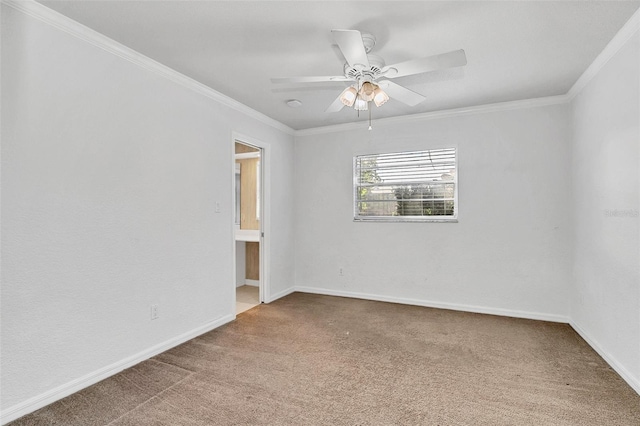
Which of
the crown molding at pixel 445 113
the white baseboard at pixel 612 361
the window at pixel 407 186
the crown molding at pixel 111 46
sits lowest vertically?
the white baseboard at pixel 612 361

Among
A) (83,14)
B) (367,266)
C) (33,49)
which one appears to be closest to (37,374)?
(33,49)

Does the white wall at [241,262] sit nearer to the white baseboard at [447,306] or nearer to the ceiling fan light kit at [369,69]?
the white baseboard at [447,306]

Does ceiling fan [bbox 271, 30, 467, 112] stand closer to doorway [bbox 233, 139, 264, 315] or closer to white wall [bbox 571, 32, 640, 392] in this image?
white wall [bbox 571, 32, 640, 392]

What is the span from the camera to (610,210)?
8.72 ft

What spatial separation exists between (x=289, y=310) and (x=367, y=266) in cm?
126

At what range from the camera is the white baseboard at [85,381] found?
1.97 metres

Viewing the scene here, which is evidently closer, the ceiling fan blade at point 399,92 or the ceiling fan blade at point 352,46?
the ceiling fan blade at point 352,46

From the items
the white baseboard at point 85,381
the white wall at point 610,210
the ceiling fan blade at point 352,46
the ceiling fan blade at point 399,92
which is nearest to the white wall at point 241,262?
the white baseboard at point 85,381

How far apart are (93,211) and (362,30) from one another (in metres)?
2.27

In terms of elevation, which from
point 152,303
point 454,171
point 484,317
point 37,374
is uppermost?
point 454,171

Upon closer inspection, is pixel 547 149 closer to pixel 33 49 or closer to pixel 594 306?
pixel 594 306

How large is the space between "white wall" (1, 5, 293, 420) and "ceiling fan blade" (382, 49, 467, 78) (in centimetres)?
200

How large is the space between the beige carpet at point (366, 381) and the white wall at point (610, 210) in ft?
0.84

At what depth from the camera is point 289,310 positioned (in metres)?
4.14
